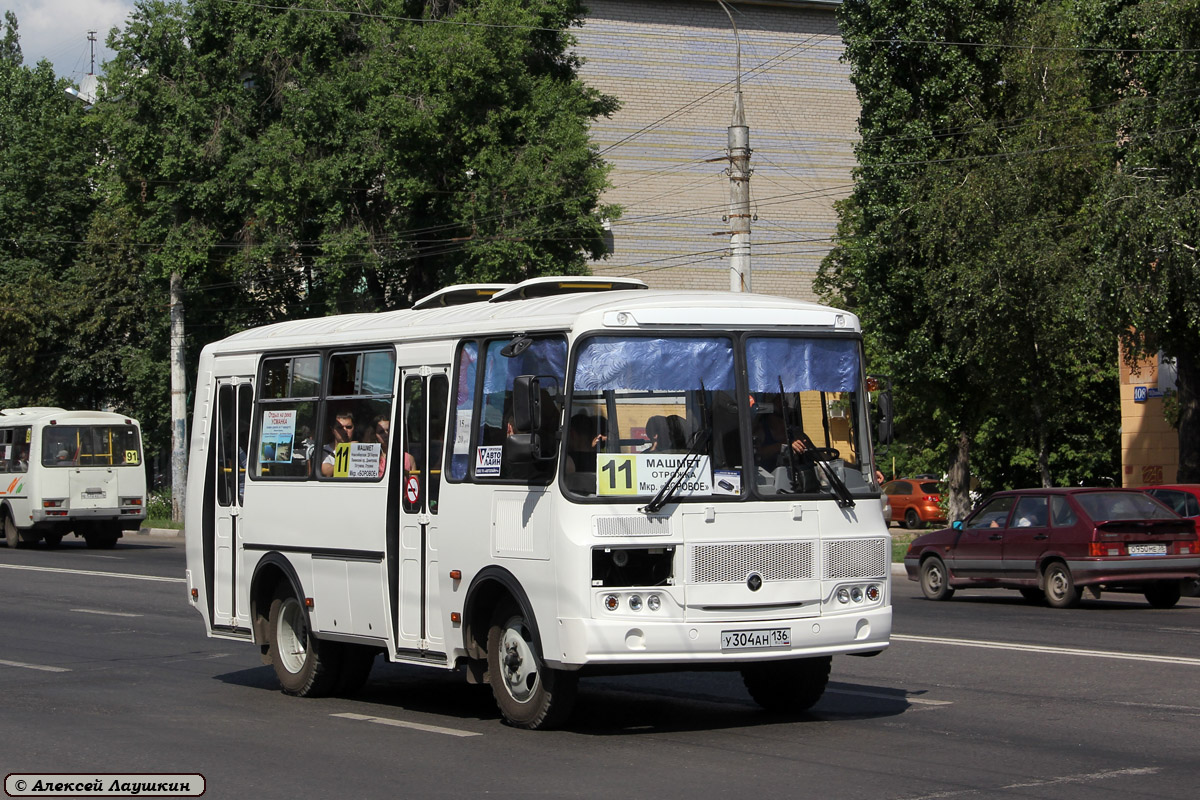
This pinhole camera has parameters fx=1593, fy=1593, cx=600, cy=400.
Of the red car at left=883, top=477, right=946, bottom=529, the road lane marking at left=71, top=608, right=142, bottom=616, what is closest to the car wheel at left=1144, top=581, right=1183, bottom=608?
the road lane marking at left=71, top=608, right=142, bottom=616

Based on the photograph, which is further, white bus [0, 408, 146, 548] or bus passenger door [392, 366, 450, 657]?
white bus [0, 408, 146, 548]

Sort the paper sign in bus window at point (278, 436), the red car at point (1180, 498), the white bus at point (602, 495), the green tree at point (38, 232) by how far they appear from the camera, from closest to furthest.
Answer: the white bus at point (602, 495) < the paper sign in bus window at point (278, 436) < the red car at point (1180, 498) < the green tree at point (38, 232)

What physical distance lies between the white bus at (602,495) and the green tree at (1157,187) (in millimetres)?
16504

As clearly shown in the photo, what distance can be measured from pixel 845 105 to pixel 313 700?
5551 centimetres

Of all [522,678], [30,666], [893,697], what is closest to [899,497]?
[30,666]

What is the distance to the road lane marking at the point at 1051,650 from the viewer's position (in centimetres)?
1335

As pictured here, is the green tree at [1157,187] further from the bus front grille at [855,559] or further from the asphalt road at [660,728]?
the bus front grille at [855,559]

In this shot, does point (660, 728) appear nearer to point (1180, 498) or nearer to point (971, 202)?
point (1180, 498)

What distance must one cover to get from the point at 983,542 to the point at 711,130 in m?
42.0

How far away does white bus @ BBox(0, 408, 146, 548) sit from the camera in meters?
36.2

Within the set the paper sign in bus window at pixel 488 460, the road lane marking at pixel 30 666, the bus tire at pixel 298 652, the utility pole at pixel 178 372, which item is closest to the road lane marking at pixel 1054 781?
the paper sign in bus window at pixel 488 460

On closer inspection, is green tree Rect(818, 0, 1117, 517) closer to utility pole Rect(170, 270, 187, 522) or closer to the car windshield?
the car windshield

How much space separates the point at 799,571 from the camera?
9836 mm

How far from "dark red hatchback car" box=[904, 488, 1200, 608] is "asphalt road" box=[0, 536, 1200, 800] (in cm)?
341
